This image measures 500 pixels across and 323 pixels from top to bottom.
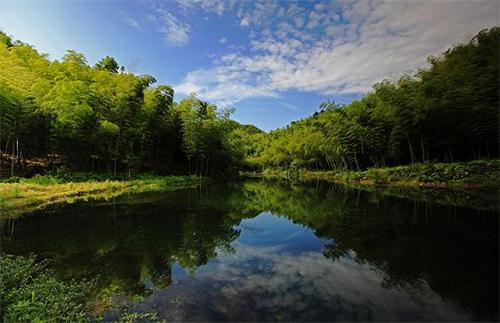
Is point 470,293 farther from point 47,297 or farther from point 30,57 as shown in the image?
point 30,57

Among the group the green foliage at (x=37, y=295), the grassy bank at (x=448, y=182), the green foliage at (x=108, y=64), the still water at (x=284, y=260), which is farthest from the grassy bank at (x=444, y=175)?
the green foliage at (x=108, y=64)

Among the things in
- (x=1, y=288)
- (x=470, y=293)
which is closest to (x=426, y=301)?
(x=470, y=293)

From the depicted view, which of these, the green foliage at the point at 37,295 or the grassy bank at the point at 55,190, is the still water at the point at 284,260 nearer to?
the green foliage at the point at 37,295

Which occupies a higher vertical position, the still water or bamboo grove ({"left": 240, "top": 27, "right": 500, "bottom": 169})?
bamboo grove ({"left": 240, "top": 27, "right": 500, "bottom": 169})

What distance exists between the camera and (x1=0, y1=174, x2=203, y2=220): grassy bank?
46.4ft

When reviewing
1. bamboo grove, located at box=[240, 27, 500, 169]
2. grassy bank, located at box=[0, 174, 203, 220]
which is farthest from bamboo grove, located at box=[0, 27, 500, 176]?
grassy bank, located at box=[0, 174, 203, 220]

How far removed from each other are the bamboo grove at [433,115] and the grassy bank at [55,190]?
2400cm

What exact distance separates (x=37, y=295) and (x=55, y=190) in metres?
16.1

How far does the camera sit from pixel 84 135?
78.9 feet

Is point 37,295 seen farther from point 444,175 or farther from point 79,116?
point 444,175

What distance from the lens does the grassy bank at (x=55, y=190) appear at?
46.4 ft

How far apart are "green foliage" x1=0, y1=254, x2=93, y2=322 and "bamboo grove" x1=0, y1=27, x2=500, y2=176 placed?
18.7m

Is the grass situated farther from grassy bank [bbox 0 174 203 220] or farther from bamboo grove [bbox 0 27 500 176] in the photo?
bamboo grove [bbox 0 27 500 176]

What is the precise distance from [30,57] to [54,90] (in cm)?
961
